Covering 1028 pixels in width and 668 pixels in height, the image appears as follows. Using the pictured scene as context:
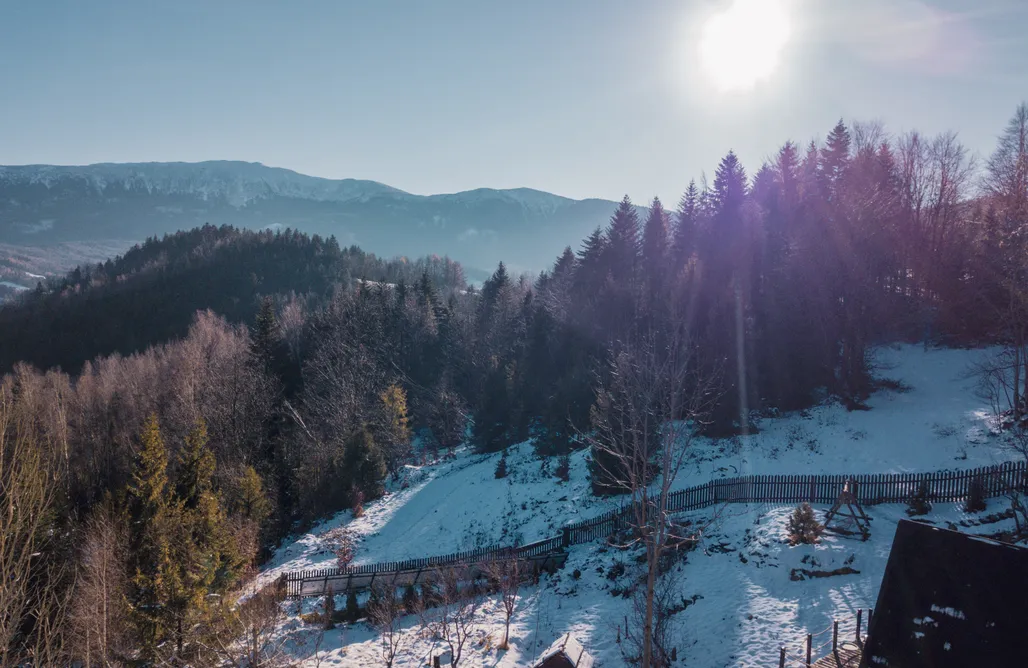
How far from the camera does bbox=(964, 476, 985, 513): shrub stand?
15562mm

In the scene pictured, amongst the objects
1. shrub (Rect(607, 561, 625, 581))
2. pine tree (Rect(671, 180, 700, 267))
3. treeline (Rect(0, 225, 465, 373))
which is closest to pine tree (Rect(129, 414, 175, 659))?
shrub (Rect(607, 561, 625, 581))

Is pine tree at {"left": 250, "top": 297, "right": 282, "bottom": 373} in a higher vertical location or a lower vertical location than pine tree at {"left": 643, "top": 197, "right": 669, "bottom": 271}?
lower

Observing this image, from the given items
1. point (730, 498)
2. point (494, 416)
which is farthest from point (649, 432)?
point (494, 416)

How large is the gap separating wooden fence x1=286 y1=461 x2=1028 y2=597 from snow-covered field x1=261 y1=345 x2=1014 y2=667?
652 millimetres

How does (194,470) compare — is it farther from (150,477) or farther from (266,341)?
(266,341)

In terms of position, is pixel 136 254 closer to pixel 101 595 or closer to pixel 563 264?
pixel 563 264

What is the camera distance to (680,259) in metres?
40.2

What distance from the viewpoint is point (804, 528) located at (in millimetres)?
15781

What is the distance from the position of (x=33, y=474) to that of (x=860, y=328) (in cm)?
3155

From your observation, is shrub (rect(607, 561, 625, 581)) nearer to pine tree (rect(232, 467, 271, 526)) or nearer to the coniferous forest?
the coniferous forest

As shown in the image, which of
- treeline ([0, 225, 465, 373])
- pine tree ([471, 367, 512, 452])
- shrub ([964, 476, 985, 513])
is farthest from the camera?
treeline ([0, 225, 465, 373])

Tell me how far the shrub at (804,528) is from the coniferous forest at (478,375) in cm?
478

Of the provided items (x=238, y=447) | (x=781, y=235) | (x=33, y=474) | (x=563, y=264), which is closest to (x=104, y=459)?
(x=238, y=447)

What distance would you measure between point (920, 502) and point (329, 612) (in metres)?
20.1
